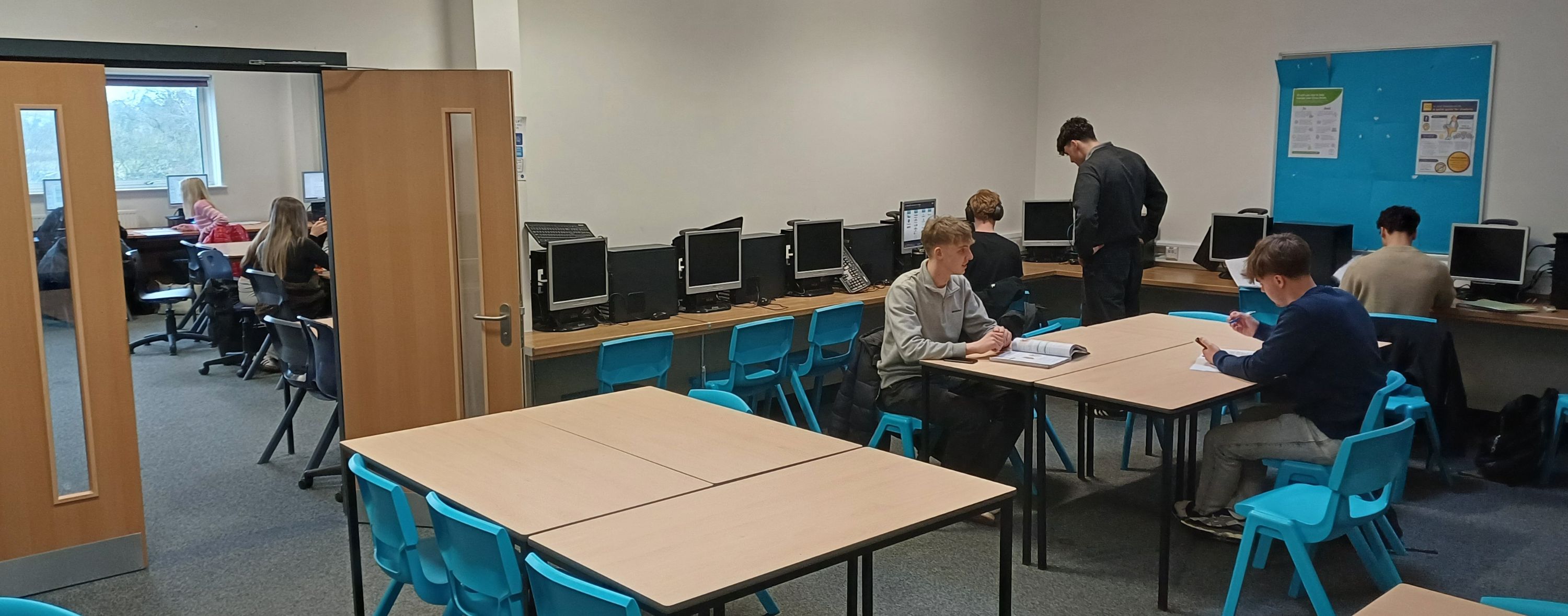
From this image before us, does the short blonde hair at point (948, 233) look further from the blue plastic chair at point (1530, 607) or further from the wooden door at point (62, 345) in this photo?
the wooden door at point (62, 345)

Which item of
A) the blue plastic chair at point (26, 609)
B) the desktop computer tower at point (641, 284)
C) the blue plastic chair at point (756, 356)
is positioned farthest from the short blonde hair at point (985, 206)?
the blue plastic chair at point (26, 609)

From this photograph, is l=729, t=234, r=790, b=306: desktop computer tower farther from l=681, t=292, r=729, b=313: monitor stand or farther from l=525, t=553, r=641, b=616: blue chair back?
l=525, t=553, r=641, b=616: blue chair back

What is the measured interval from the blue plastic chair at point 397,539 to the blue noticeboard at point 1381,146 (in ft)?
18.5

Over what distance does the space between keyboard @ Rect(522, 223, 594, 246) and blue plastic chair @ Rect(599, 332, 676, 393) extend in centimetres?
65

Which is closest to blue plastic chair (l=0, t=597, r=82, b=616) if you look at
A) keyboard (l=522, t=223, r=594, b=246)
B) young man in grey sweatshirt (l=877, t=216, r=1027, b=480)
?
young man in grey sweatshirt (l=877, t=216, r=1027, b=480)

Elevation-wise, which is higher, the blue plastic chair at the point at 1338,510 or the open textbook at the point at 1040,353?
the open textbook at the point at 1040,353

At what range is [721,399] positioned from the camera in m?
3.65

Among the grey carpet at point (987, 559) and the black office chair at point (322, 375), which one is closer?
the grey carpet at point (987, 559)

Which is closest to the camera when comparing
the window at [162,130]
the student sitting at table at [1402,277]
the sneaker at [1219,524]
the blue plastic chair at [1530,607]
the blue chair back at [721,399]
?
the blue plastic chair at [1530,607]

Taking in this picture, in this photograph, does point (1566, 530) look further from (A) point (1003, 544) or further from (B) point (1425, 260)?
(A) point (1003, 544)

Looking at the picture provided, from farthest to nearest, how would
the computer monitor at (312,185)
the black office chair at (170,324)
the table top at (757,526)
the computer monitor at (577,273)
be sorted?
1. the computer monitor at (312,185)
2. the black office chair at (170,324)
3. the computer monitor at (577,273)
4. the table top at (757,526)

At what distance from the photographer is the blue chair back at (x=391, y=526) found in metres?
2.65

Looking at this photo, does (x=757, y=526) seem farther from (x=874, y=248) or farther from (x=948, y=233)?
(x=874, y=248)

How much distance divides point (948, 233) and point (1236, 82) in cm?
355
